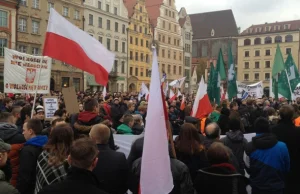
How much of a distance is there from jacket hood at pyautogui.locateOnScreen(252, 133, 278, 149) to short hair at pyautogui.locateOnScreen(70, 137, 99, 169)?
2587 millimetres

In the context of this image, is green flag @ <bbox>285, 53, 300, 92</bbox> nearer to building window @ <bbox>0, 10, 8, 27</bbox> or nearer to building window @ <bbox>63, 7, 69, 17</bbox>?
building window @ <bbox>0, 10, 8, 27</bbox>

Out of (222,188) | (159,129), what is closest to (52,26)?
(159,129)

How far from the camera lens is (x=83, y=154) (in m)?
2.73

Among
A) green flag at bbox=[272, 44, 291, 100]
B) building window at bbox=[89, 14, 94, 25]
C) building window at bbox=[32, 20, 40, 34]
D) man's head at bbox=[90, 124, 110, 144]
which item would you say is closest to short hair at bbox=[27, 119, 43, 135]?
man's head at bbox=[90, 124, 110, 144]

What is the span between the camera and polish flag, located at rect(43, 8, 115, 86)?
692cm

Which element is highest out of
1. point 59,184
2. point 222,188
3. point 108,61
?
point 108,61

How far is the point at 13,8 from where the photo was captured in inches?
1407

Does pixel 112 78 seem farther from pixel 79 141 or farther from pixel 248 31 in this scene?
pixel 79 141

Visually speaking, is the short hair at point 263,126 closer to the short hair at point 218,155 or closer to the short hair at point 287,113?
the short hair at point 287,113

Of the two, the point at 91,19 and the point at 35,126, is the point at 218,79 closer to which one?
the point at 35,126

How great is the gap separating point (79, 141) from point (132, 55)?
5282 centimetres

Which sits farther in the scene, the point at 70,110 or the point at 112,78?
the point at 112,78

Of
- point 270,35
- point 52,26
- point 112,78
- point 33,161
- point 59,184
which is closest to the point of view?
point 59,184

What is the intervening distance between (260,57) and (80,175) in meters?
78.3
